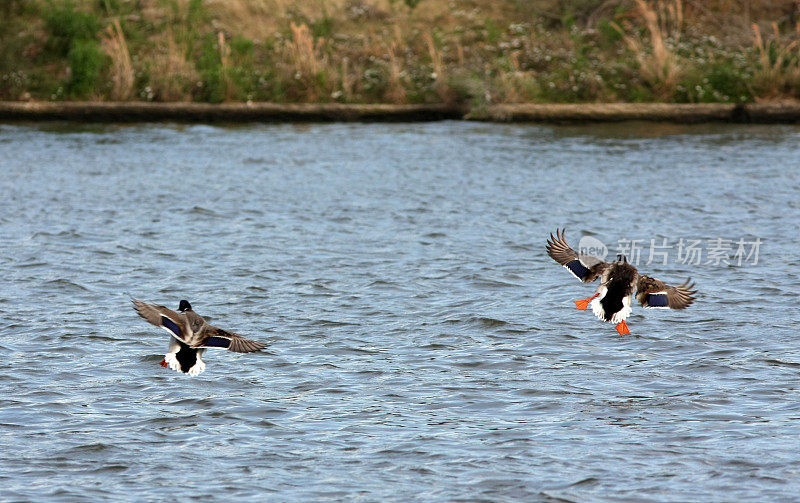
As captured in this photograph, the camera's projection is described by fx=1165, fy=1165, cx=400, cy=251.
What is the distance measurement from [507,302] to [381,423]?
13.1 ft

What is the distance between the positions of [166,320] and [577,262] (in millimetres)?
3386

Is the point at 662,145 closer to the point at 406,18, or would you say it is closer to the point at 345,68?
the point at 345,68

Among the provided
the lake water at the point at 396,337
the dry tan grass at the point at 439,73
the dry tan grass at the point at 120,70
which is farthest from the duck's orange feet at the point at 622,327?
the dry tan grass at the point at 120,70

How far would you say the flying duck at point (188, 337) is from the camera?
741 centimetres

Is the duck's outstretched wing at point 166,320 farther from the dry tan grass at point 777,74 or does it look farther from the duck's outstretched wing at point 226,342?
the dry tan grass at point 777,74

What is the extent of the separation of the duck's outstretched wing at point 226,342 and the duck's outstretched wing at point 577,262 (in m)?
2.60

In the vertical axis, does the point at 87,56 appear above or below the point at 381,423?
above

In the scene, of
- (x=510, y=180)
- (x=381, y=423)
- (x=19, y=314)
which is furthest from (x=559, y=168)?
(x=381, y=423)

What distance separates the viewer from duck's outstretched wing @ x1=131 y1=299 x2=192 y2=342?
7.36 meters

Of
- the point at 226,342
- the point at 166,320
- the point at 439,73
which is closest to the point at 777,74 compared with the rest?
the point at 439,73

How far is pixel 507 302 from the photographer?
455 inches

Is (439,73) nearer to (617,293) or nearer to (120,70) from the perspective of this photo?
(120,70)

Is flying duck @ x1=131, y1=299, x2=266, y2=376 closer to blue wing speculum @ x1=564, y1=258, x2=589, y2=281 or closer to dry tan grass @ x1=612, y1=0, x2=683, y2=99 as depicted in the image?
blue wing speculum @ x1=564, y1=258, x2=589, y2=281

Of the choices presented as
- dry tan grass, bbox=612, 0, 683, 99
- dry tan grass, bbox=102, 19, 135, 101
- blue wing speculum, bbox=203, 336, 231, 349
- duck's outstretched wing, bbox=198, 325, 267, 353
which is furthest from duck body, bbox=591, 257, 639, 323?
dry tan grass, bbox=102, 19, 135, 101
